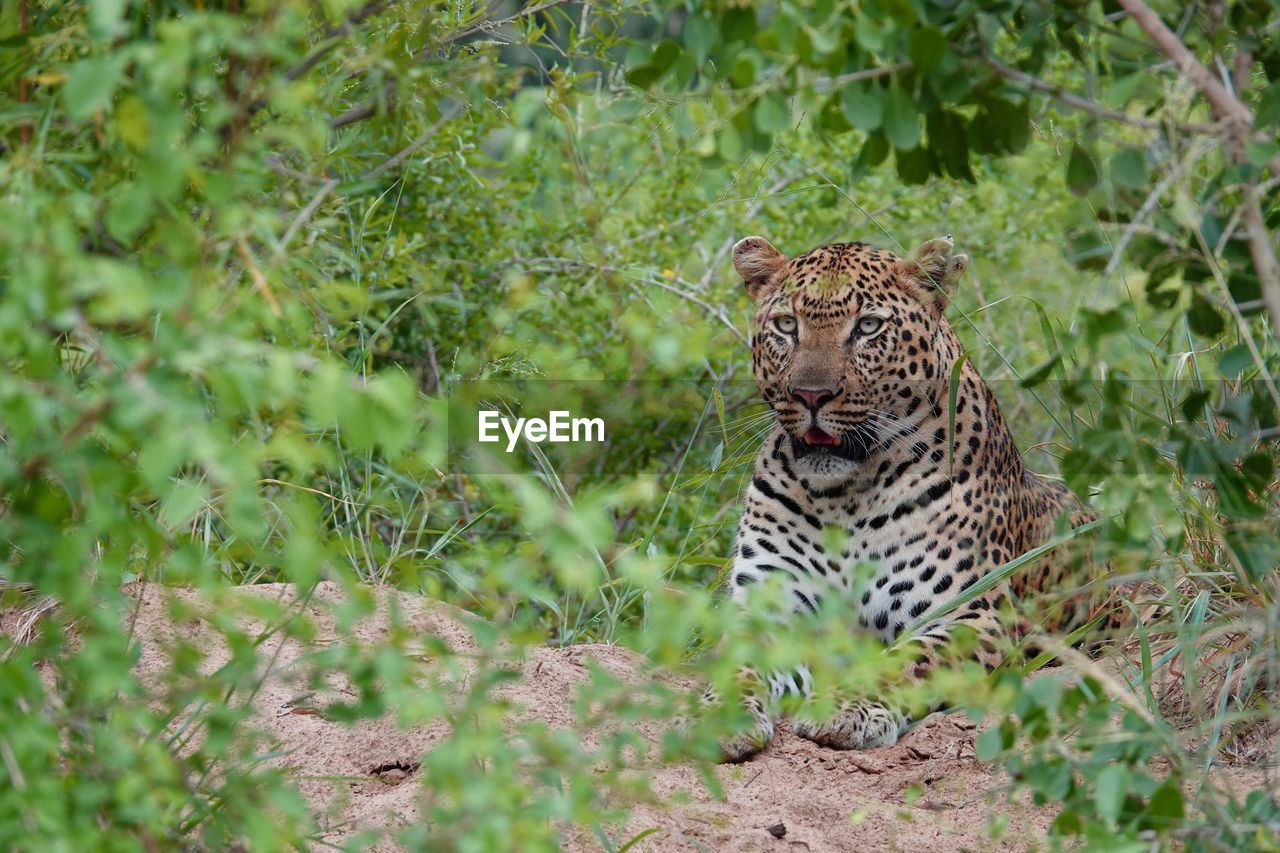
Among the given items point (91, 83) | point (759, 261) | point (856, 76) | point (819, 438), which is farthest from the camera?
point (759, 261)

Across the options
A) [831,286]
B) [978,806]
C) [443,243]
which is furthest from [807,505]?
[443,243]

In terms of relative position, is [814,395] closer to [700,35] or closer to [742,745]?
[742,745]

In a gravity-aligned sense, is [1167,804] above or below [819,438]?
above

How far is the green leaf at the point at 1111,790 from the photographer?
9.24 feet

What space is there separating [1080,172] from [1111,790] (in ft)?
4.28

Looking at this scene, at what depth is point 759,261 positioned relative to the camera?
669cm

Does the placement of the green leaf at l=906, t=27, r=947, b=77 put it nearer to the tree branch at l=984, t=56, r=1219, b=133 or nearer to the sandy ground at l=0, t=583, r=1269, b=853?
the tree branch at l=984, t=56, r=1219, b=133

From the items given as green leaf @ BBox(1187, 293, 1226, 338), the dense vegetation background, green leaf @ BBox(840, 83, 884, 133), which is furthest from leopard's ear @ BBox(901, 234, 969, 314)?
green leaf @ BBox(840, 83, 884, 133)

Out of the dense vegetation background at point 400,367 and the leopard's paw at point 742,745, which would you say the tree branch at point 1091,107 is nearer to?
the dense vegetation background at point 400,367

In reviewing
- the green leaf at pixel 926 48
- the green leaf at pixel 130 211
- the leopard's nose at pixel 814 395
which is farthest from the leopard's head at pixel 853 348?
the green leaf at pixel 130 211

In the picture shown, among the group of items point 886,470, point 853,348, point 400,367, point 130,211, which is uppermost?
point 130,211

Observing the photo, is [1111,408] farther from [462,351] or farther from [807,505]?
[462,351]

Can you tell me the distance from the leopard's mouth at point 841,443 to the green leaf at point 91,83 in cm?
403

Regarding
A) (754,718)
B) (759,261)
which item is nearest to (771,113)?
(754,718)
